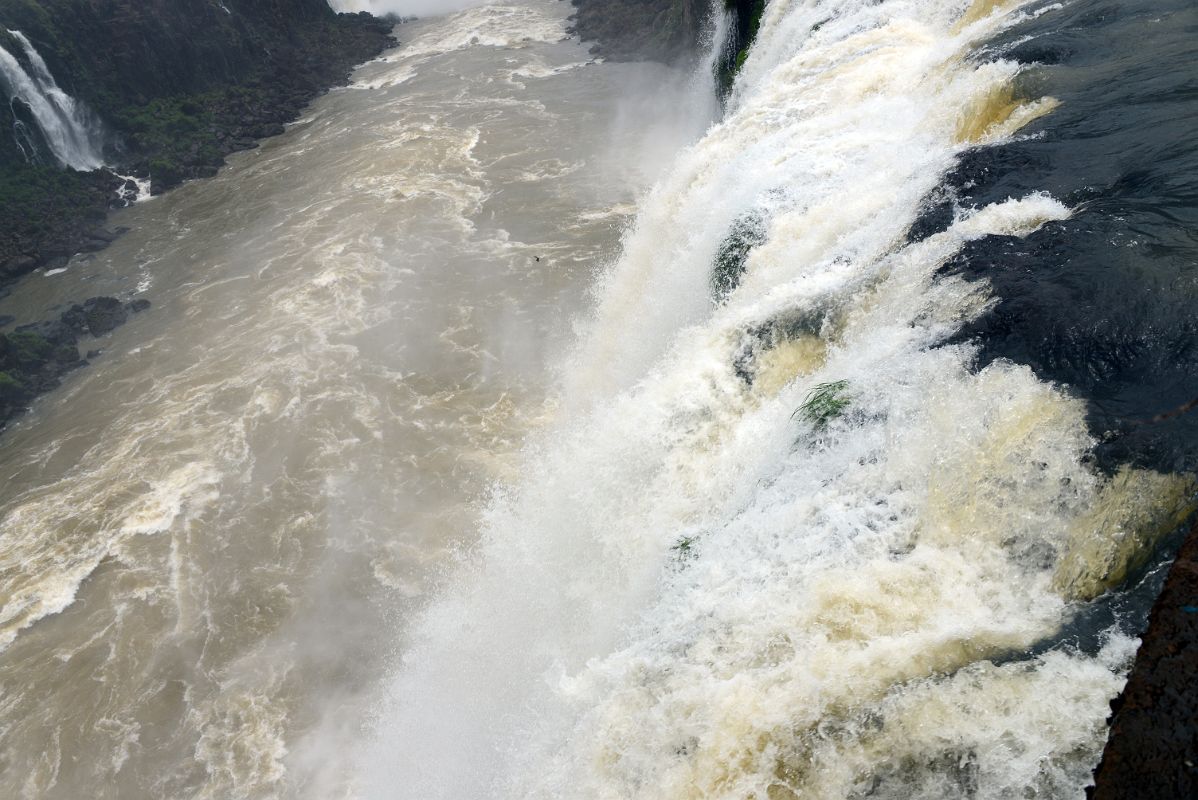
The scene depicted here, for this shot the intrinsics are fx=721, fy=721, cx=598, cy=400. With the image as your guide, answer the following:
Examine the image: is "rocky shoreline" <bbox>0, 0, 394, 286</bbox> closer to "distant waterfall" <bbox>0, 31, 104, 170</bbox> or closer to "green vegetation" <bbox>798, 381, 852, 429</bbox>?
"distant waterfall" <bbox>0, 31, 104, 170</bbox>

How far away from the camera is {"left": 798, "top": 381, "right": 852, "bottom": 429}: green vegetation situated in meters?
5.90

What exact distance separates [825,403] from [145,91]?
28824 millimetres

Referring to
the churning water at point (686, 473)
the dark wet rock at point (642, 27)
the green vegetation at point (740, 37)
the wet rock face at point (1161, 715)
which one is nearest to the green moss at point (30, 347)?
the churning water at point (686, 473)

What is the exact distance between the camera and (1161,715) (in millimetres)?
2885

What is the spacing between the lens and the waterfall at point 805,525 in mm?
3900

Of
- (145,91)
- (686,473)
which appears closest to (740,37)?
(686,473)

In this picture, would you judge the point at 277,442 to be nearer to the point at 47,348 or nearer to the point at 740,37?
the point at 47,348

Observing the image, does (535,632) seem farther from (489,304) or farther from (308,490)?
(489,304)

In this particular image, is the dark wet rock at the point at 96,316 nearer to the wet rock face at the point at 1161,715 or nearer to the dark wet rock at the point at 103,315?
the dark wet rock at the point at 103,315

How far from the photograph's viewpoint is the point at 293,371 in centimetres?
1270

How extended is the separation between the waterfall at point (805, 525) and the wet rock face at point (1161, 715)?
1.48 feet

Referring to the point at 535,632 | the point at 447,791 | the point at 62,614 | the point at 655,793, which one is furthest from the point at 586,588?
the point at 62,614

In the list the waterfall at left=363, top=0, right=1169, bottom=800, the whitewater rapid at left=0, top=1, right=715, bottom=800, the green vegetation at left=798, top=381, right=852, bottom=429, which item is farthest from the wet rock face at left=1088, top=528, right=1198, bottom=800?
the whitewater rapid at left=0, top=1, right=715, bottom=800

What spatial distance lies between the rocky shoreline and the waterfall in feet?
57.2
